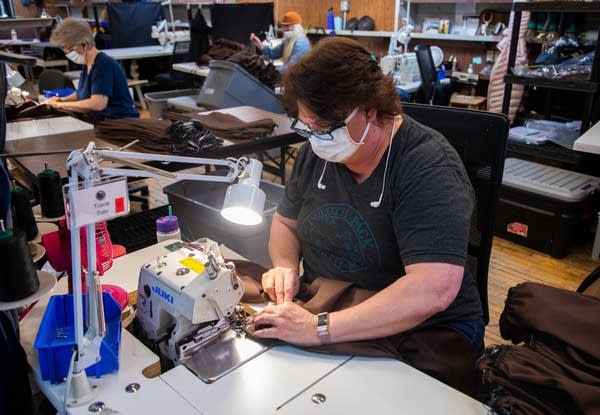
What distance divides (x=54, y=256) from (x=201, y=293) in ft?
1.22

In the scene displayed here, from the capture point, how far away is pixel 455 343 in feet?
3.77

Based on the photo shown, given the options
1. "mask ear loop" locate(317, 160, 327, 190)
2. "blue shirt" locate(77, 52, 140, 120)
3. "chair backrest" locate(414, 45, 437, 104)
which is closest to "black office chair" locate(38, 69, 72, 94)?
"blue shirt" locate(77, 52, 140, 120)

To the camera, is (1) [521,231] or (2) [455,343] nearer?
(2) [455,343]

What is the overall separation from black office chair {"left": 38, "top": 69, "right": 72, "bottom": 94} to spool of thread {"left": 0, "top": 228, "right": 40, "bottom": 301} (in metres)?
3.91

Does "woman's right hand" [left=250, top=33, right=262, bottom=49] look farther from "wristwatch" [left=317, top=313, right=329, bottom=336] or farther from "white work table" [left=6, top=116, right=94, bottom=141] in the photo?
"wristwatch" [left=317, top=313, right=329, bottom=336]

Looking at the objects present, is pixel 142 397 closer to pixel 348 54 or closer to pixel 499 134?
pixel 348 54

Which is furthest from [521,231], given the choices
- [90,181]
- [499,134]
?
[90,181]

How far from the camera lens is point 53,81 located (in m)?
4.44

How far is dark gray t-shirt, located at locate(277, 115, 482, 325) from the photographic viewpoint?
3.67ft

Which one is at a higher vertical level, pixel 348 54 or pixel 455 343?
pixel 348 54

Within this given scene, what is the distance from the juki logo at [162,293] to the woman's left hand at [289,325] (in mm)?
190

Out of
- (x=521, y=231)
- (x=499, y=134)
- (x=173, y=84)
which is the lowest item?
(x=521, y=231)

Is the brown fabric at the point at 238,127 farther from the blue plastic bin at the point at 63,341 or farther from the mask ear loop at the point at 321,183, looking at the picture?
the blue plastic bin at the point at 63,341

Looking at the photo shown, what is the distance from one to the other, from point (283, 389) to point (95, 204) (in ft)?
1.52
